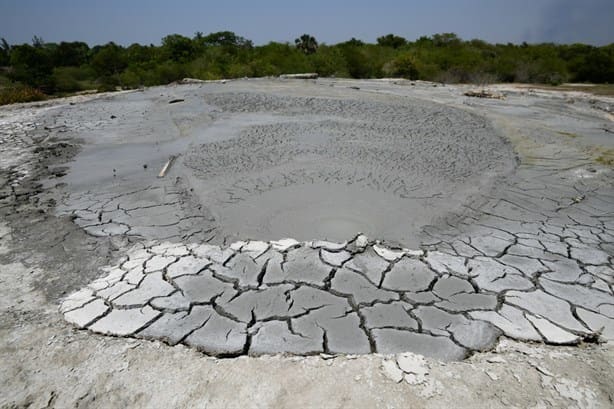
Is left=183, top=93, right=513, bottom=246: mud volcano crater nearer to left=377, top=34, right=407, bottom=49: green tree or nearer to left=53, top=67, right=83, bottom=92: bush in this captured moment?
left=53, top=67, right=83, bottom=92: bush

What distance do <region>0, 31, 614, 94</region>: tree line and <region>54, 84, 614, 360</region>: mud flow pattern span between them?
49.3 ft

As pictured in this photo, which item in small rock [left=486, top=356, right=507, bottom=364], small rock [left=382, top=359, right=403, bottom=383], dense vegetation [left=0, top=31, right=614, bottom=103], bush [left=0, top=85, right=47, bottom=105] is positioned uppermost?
dense vegetation [left=0, top=31, right=614, bottom=103]

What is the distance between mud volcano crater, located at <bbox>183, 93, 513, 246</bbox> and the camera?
3506 millimetres

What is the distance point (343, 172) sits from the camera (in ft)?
15.4

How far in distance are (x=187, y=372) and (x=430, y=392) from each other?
1.21 m

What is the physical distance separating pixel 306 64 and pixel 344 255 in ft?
71.0

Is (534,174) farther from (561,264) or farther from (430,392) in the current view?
(430,392)

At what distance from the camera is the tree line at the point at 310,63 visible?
17.7 meters

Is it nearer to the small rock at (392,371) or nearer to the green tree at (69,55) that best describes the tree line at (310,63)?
the green tree at (69,55)

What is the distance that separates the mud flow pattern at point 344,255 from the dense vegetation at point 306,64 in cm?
1213

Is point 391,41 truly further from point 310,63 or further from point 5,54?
point 5,54

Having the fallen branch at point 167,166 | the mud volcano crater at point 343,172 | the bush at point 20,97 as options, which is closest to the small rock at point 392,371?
the mud volcano crater at point 343,172

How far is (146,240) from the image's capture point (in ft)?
10.4

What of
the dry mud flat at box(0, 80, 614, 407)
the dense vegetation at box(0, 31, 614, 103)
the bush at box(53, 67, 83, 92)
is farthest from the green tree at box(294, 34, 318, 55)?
the dry mud flat at box(0, 80, 614, 407)
